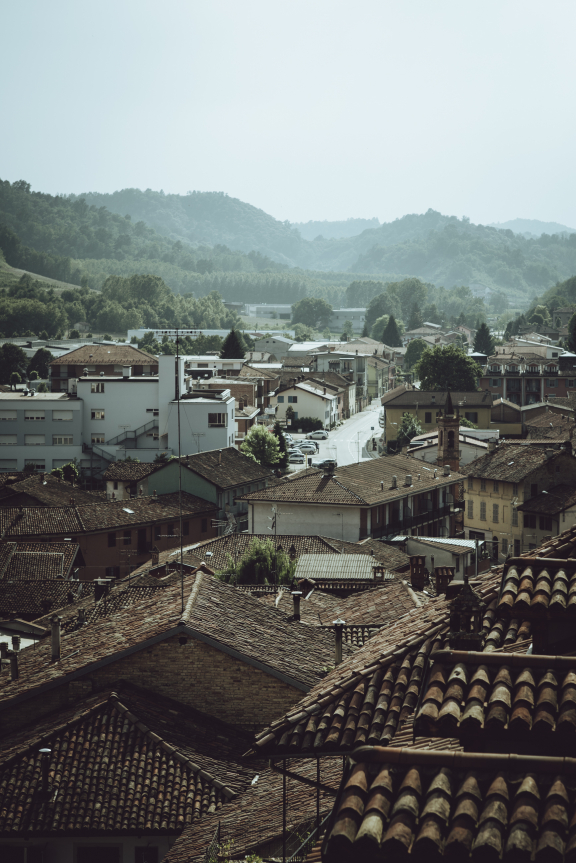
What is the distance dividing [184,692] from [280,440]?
174ft

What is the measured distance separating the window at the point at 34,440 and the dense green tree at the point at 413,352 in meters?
85.6

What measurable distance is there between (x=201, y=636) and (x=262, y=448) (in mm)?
50208

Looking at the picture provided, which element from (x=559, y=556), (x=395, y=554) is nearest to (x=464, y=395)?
(x=395, y=554)

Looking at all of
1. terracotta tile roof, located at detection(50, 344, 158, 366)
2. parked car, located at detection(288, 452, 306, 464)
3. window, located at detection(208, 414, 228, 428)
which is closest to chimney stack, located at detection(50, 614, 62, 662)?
window, located at detection(208, 414, 228, 428)

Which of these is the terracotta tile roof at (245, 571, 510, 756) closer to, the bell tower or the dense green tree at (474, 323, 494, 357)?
the bell tower

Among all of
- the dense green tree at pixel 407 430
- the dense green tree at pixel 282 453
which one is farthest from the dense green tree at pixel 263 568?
the dense green tree at pixel 407 430

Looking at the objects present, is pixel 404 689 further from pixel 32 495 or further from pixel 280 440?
pixel 280 440

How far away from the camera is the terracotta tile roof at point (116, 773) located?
37.7ft

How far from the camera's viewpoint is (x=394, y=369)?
140 m

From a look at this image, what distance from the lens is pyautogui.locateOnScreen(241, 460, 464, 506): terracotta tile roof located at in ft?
135

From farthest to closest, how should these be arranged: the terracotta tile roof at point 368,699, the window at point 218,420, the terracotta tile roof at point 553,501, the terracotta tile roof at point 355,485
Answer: the window at point 218,420, the terracotta tile roof at point 553,501, the terracotta tile roof at point 355,485, the terracotta tile roof at point 368,699

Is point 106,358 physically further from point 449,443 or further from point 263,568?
point 263,568

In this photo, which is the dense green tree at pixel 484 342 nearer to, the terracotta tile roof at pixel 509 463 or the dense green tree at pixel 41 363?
the dense green tree at pixel 41 363

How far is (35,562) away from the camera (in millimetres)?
35875
